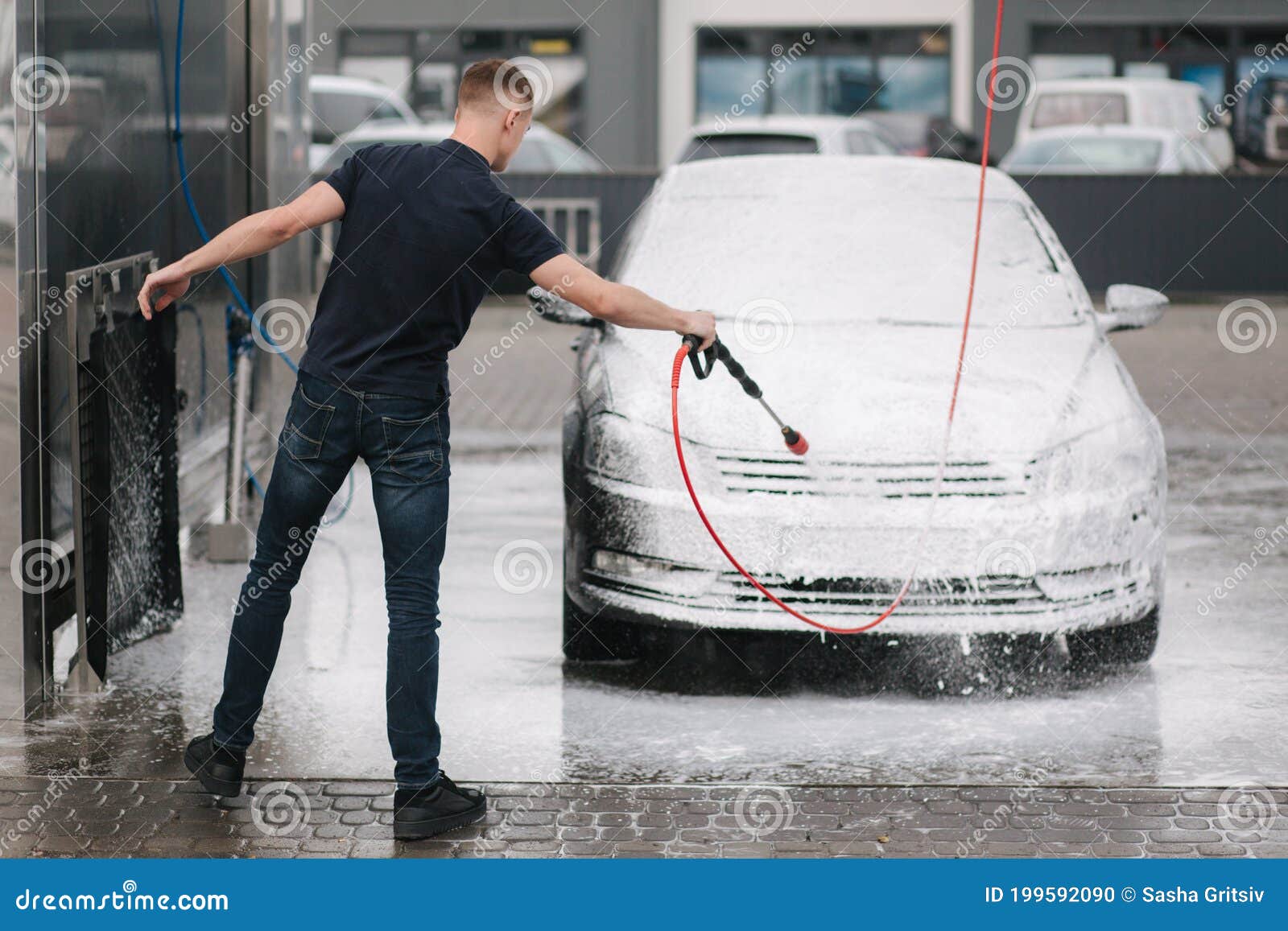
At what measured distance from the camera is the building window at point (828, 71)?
30641 millimetres

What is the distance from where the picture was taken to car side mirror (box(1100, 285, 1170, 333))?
695cm

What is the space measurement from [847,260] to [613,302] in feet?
8.38

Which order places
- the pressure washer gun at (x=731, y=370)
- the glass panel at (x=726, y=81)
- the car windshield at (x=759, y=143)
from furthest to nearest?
the glass panel at (x=726, y=81) → the car windshield at (x=759, y=143) → the pressure washer gun at (x=731, y=370)

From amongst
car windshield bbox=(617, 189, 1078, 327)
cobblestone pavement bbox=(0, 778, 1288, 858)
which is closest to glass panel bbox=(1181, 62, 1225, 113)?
car windshield bbox=(617, 189, 1078, 327)

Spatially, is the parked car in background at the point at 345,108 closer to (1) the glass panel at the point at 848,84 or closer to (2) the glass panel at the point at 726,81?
(2) the glass panel at the point at 726,81

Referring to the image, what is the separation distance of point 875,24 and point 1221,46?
5.46 m

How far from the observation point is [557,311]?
6520 mm

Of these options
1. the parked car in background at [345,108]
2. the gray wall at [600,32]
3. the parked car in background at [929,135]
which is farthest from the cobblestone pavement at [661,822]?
the gray wall at [600,32]

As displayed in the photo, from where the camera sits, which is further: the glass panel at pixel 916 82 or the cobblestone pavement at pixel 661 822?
the glass panel at pixel 916 82

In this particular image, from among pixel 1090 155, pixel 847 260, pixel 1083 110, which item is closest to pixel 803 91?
pixel 1083 110

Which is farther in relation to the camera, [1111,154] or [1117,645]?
[1111,154]

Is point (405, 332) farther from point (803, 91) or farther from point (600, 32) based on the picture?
point (803, 91)

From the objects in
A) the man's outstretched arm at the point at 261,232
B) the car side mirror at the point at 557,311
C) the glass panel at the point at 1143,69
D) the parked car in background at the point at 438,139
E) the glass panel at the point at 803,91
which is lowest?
the car side mirror at the point at 557,311

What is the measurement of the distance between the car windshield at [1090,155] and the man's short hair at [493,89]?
15926 mm
